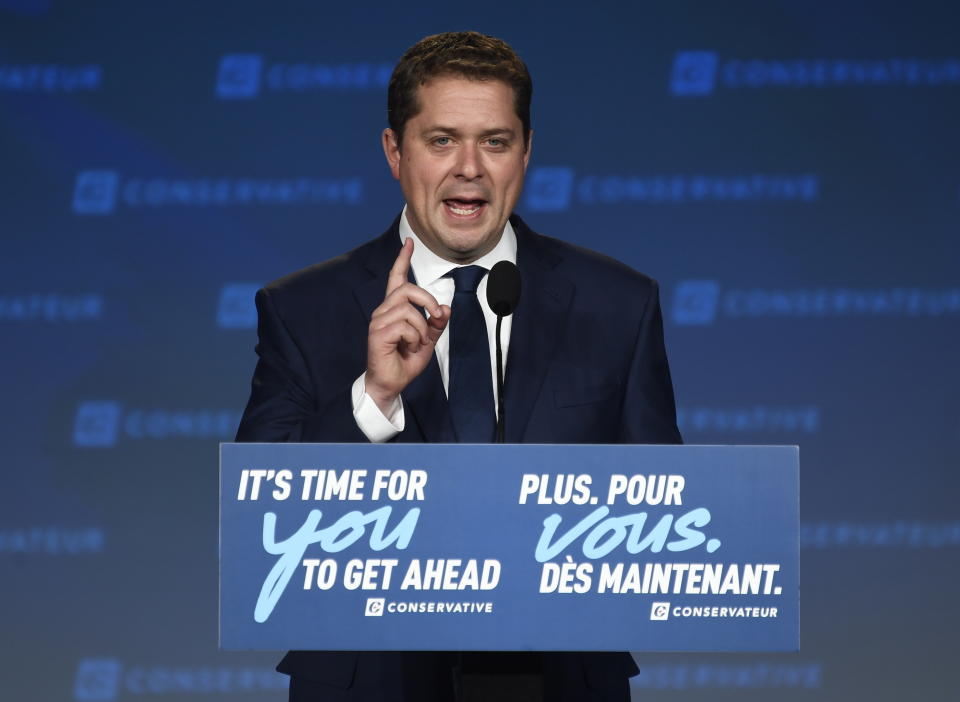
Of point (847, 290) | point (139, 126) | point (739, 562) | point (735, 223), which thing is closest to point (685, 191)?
point (735, 223)

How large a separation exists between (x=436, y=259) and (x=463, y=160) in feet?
0.59

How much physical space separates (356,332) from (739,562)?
751 mm

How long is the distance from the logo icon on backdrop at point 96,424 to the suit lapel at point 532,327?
2542 mm

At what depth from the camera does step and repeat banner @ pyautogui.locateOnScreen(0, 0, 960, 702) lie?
4.28 m

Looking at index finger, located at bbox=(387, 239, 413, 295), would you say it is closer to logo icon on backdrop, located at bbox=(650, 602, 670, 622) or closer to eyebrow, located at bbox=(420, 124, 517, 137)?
eyebrow, located at bbox=(420, 124, 517, 137)

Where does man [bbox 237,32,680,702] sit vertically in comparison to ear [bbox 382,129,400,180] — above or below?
below

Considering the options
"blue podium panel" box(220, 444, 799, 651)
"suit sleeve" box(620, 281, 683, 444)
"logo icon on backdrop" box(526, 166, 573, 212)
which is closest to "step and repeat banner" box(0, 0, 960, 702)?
"logo icon on backdrop" box(526, 166, 573, 212)

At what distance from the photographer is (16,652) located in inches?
169

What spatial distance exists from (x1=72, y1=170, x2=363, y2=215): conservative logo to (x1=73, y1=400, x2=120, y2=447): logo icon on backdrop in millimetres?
645

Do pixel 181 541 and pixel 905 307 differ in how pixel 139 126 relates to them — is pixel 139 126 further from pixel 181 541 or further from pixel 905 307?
pixel 905 307

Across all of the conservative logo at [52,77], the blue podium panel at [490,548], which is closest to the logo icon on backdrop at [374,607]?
the blue podium panel at [490,548]

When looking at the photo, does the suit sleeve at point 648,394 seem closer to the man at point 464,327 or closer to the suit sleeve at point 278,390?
the man at point 464,327

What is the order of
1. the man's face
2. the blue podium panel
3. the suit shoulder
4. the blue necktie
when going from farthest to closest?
the suit shoulder → the man's face → the blue necktie → the blue podium panel

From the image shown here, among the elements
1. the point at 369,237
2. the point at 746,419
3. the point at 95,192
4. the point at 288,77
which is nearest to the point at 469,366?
the point at 369,237
